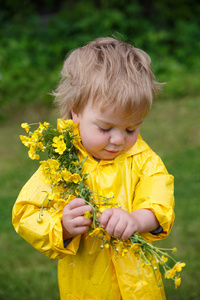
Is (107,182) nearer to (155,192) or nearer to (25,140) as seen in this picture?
(155,192)

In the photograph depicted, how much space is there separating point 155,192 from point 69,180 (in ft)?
1.31

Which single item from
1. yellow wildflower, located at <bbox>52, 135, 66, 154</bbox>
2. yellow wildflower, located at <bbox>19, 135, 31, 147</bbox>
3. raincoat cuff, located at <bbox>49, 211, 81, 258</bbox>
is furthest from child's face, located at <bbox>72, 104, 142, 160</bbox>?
raincoat cuff, located at <bbox>49, 211, 81, 258</bbox>

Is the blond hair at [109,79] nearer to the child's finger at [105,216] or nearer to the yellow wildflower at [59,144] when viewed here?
the yellow wildflower at [59,144]

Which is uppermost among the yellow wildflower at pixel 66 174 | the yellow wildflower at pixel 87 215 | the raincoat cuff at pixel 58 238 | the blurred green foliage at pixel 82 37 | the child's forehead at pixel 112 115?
the child's forehead at pixel 112 115

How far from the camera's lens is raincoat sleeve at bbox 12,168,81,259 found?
6.40ft

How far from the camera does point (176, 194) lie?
5012 millimetres

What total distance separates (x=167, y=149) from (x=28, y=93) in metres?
3.31

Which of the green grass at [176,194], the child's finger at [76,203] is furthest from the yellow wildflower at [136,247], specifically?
the green grass at [176,194]

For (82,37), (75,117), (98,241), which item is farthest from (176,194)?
(82,37)

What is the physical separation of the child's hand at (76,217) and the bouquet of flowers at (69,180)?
0.03 meters

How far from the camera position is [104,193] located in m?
2.03

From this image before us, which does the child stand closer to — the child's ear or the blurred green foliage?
the child's ear

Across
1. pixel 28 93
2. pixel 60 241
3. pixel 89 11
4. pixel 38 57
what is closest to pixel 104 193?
pixel 60 241

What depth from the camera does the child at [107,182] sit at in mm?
1925
